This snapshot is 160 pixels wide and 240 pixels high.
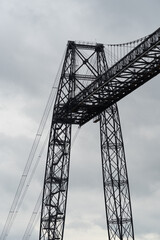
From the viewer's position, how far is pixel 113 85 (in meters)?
55.2

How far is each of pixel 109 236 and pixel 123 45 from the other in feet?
54.9

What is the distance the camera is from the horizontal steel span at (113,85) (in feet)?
154

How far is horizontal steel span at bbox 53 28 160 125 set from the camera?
46.9 m

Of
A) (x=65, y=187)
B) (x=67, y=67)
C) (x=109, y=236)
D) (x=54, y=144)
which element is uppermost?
(x=67, y=67)

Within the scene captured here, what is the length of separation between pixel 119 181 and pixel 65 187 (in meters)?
4.80

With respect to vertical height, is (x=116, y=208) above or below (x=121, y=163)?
below

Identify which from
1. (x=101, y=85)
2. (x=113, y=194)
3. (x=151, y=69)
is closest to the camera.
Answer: (x=151, y=69)

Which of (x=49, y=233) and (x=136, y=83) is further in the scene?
(x=49, y=233)

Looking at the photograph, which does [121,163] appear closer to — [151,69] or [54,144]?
[54,144]

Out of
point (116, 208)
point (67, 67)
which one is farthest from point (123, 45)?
point (116, 208)

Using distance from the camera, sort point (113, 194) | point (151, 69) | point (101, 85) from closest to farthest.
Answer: point (151, 69) → point (101, 85) → point (113, 194)

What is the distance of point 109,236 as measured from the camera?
55031mm

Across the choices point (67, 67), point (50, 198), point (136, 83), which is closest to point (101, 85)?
point (136, 83)

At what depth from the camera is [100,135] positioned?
191ft
